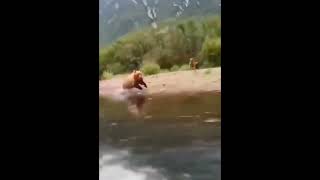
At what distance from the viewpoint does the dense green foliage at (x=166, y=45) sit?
137 centimetres

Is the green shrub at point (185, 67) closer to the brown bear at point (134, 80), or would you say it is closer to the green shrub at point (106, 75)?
the brown bear at point (134, 80)

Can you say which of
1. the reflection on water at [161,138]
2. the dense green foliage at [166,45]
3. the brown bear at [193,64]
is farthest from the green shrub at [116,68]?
the brown bear at [193,64]

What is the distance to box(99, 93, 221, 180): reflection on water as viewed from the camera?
132cm

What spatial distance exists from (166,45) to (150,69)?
10cm

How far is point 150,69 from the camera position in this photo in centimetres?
139

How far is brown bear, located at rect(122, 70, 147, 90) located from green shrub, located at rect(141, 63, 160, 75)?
3cm

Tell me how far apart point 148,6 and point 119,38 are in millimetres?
153

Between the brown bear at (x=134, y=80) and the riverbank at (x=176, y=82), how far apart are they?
2 centimetres

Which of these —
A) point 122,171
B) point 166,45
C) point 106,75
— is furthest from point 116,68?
point 122,171

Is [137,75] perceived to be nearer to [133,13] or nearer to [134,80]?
[134,80]

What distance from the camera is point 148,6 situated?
Result: 138 centimetres

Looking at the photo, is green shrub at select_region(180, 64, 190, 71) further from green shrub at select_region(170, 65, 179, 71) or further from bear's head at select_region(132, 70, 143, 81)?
bear's head at select_region(132, 70, 143, 81)
